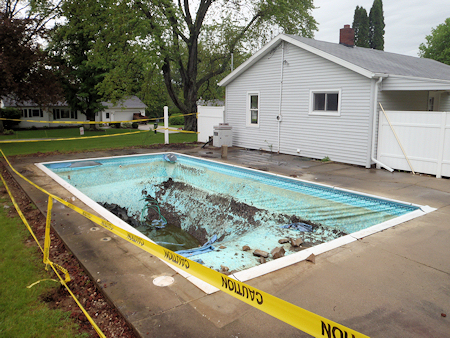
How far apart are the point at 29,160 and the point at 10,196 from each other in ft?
Answer: 19.4

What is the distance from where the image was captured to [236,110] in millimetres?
17094

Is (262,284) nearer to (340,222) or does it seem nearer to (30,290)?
(30,290)

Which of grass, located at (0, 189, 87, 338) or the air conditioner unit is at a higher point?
the air conditioner unit

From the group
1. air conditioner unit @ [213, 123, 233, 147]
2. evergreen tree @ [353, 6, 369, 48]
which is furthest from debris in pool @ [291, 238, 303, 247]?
evergreen tree @ [353, 6, 369, 48]

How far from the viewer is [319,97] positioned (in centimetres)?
1338

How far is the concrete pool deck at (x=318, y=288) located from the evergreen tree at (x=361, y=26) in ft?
183

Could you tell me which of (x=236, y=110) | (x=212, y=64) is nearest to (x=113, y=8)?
(x=212, y=64)

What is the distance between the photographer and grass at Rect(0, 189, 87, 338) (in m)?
3.35

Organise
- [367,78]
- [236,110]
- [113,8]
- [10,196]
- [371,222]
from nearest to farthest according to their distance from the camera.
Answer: [371,222]
[10,196]
[367,78]
[236,110]
[113,8]

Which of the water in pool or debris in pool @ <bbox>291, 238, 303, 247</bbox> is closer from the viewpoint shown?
debris in pool @ <bbox>291, 238, 303, 247</bbox>

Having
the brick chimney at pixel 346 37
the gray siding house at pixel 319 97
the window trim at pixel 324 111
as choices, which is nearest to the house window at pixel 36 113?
the gray siding house at pixel 319 97

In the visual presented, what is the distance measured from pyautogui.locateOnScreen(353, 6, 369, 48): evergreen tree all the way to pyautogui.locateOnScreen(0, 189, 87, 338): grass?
2327 inches

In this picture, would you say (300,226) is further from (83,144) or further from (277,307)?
(83,144)

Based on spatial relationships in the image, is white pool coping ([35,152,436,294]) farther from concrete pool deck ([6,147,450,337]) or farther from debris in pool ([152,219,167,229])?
debris in pool ([152,219,167,229])
